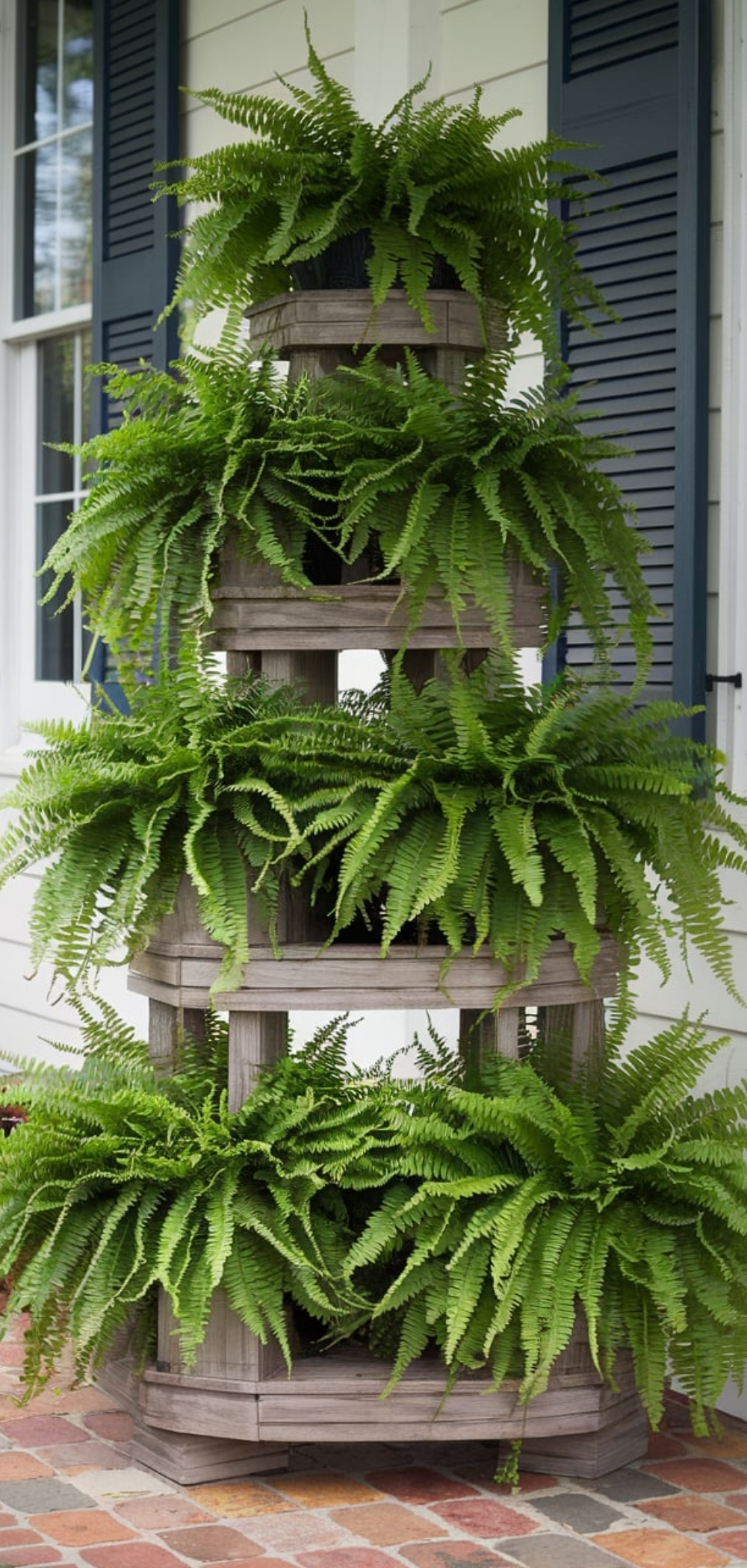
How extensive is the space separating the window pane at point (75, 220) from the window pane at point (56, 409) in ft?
0.53

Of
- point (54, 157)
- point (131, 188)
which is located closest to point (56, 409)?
point (54, 157)

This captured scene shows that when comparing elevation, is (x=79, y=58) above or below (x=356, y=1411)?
above

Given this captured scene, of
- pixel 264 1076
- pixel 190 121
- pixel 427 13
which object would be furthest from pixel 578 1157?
pixel 190 121

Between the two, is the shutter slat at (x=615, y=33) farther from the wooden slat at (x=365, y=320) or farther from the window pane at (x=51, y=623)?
the window pane at (x=51, y=623)

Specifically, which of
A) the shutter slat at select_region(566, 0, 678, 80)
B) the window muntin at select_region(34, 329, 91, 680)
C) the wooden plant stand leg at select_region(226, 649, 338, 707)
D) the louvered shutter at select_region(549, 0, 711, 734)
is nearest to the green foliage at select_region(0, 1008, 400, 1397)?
the wooden plant stand leg at select_region(226, 649, 338, 707)

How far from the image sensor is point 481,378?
10.0 ft

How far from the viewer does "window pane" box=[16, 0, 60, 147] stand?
5.91 meters

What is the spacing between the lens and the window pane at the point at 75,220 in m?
5.74

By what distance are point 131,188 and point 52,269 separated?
689 mm

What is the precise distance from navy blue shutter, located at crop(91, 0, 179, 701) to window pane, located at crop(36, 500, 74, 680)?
482 millimetres

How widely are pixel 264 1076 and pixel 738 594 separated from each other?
1209mm

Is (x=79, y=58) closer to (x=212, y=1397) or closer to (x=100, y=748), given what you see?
(x=100, y=748)

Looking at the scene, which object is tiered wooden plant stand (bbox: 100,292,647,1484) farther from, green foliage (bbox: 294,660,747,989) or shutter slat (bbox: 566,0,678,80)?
shutter slat (bbox: 566,0,678,80)

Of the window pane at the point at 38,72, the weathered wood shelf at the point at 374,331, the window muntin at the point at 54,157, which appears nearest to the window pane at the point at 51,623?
the window muntin at the point at 54,157
